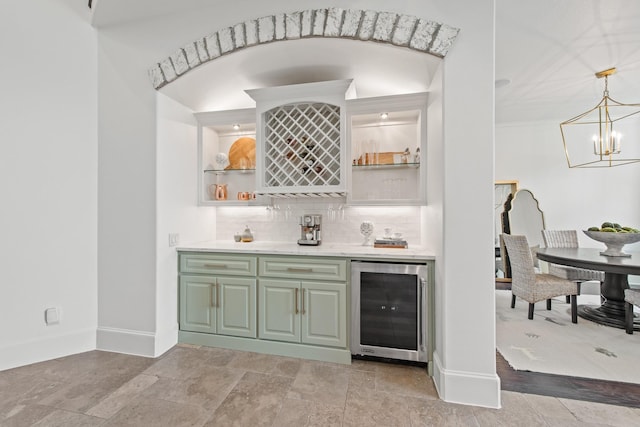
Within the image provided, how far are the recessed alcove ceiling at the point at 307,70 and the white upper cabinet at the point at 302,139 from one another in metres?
0.17

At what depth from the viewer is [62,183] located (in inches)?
95.9

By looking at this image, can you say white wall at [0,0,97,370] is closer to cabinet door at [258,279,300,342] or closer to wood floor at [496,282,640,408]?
cabinet door at [258,279,300,342]

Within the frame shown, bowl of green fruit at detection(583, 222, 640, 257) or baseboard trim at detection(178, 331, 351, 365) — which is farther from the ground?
bowl of green fruit at detection(583, 222, 640, 257)

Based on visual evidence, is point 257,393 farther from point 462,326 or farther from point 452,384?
point 462,326

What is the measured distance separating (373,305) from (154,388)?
1729 millimetres

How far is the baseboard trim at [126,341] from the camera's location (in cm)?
245

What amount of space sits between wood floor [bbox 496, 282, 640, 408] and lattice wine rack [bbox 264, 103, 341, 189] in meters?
2.08

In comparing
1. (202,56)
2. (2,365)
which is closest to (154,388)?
(2,365)

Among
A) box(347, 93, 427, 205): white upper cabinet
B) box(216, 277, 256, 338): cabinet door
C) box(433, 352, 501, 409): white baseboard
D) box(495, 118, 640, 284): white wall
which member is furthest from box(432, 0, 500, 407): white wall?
box(495, 118, 640, 284): white wall

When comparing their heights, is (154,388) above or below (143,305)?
below

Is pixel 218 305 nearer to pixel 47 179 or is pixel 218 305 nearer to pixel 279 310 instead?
pixel 279 310

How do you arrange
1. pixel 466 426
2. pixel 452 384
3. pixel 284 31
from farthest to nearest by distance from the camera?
pixel 284 31, pixel 452 384, pixel 466 426

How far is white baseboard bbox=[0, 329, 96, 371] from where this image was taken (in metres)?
→ 2.21

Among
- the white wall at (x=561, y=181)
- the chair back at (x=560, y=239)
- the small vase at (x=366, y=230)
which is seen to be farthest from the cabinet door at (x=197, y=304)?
the white wall at (x=561, y=181)
